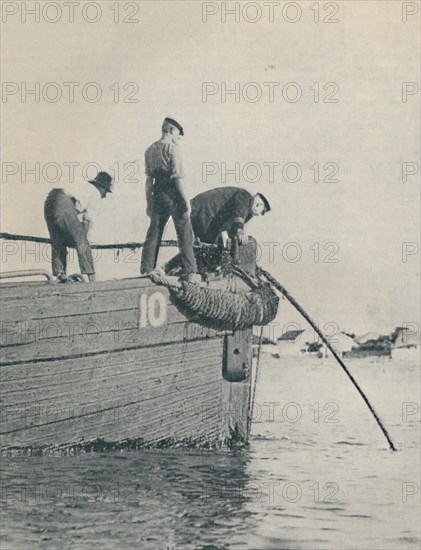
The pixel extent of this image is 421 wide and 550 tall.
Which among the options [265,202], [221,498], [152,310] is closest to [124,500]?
[221,498]

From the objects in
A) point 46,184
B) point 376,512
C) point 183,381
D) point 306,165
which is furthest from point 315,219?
point 376,512

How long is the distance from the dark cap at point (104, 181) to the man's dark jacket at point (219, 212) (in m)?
0.77

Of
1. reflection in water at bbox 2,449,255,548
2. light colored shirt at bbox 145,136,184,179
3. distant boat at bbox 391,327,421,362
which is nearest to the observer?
reflection in water at bbox 2,449,255,548

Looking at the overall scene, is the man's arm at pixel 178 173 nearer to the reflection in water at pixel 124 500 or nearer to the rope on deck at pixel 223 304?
the rope on deck at pixel 223 304

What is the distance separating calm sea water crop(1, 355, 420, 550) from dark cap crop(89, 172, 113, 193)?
2.18m

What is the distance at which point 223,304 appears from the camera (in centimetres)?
734

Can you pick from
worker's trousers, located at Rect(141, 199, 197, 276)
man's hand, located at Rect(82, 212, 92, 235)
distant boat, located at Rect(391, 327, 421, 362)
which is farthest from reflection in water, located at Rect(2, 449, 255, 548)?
distant boat, located at Rect(391, 327, 421, 362)

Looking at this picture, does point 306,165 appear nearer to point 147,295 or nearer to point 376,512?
point 147,295

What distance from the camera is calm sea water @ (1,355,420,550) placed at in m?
4.82

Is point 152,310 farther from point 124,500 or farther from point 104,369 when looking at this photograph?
point 124,500

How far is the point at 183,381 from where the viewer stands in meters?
7.19

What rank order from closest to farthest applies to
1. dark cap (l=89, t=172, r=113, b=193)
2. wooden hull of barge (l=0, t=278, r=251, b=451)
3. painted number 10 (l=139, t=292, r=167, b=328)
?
wooden hull of barge (l=0, t=278, r=251, b=451)
painted number 10 (l=139, t=292, r=167, b=328)
dark cap (l=89, t=172, r=113, b=193)

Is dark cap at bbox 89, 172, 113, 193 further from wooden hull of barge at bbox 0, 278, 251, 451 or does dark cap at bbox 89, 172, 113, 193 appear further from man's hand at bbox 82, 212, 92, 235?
wooden hull of barge at bbox 0, 278, 251, 451

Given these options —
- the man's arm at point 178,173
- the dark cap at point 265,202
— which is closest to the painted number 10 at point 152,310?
the man's arm at point 178,173
